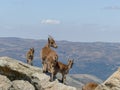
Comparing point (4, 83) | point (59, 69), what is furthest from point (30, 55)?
point (4, 83)

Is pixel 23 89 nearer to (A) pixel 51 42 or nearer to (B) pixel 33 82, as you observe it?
(B) pixel 33 82

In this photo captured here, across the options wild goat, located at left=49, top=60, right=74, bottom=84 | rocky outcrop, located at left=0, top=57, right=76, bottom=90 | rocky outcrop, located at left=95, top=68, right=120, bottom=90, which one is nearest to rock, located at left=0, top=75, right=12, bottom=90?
rocky outcrop, located at left=0, top=57, right=76, bottom=90

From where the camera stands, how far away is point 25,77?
24.1m

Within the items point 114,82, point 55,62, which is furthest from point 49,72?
point 114,82

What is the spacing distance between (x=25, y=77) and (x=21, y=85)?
1.22 meters

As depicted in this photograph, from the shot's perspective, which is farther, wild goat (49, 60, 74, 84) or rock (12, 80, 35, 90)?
wild goat (49, 60, 74, 84)

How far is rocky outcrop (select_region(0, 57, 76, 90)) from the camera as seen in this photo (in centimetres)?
2328

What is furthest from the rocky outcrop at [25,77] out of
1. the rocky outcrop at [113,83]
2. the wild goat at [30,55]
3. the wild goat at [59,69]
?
the wild goat at [30,55]

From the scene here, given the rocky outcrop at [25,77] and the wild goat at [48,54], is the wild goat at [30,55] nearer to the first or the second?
the wild goat at [48,54]

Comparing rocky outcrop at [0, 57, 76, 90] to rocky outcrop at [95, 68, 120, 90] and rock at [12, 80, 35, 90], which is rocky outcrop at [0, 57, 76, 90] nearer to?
rock at [12, 80, 35, 90]

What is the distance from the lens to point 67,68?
27438 millimetres

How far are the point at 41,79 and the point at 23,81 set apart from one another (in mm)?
1439

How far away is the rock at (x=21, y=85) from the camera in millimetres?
22664

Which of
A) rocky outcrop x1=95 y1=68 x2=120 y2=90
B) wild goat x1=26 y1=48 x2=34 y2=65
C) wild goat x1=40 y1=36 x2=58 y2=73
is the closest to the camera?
rocky outcrop x1=95 y1=68 x2=120 y2=90
